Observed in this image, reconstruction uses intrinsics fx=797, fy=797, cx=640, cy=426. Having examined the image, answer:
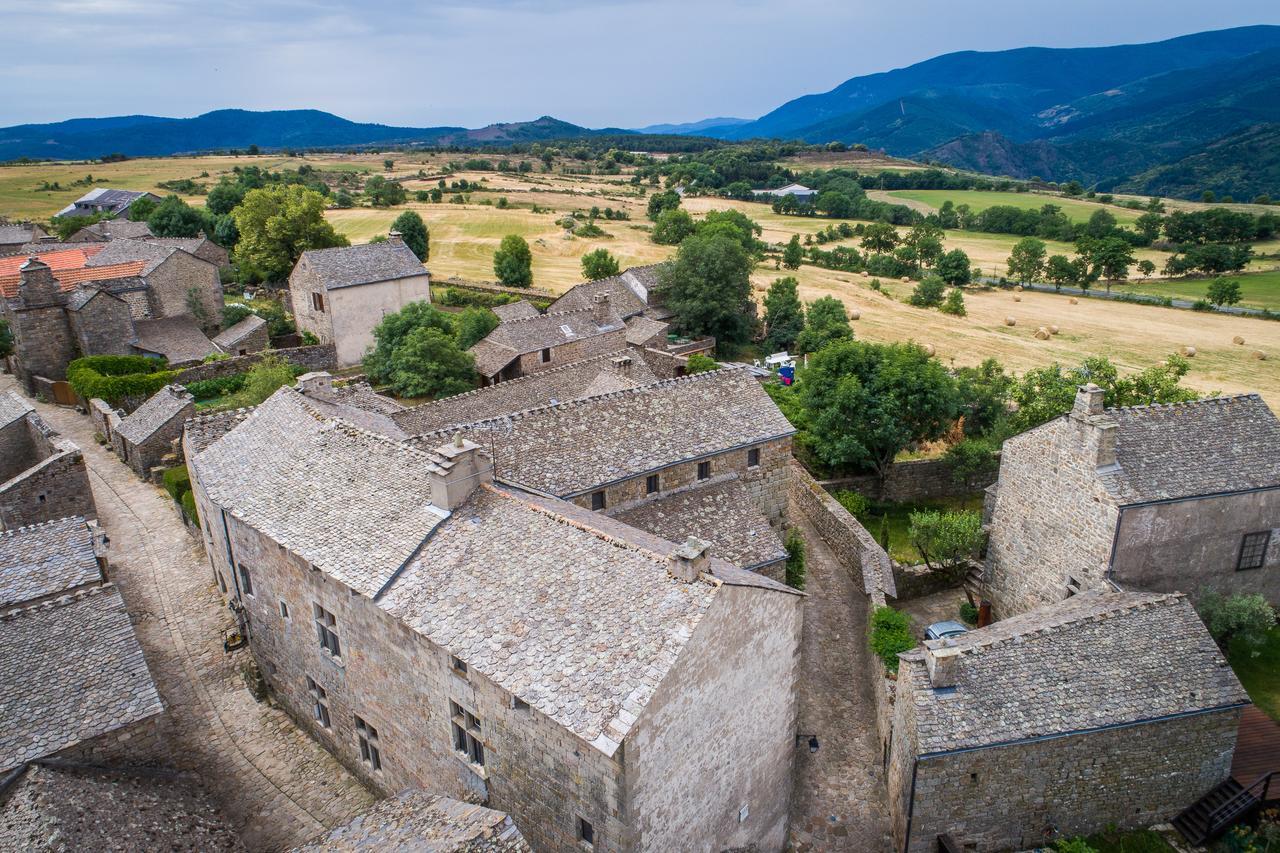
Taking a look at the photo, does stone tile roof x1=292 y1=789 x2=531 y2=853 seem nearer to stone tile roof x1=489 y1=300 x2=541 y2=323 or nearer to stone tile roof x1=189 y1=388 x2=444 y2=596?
stone tile roof x1=189 y1=388 x2=444 y2=596

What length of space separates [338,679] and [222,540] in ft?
23.5

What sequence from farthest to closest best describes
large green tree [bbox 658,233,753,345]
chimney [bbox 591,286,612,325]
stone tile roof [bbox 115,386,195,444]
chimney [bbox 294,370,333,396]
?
large green tree [bbox 658,233,753,345]
chimney [bbox 591,286,612,325]
stone tile roof [bbox 115,386,195,444]
chimney [bbox 294,370,333,396]

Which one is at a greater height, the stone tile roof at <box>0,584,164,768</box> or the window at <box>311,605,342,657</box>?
the stone tile roof at <box>0,584,164,768</box>

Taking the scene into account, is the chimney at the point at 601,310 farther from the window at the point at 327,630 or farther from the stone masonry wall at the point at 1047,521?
the window at the point at 327,630

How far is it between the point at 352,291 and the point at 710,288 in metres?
27.3

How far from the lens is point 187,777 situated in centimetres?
1748

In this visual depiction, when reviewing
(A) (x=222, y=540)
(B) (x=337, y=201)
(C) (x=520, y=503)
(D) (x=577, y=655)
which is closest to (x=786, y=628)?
(D) (x=577, y=655)

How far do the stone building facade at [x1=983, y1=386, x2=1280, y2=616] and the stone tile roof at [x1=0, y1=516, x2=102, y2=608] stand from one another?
28.7 m

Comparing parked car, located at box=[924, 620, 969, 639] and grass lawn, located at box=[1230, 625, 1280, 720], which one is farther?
parked car, located at box=[924, 620, 969, 639]

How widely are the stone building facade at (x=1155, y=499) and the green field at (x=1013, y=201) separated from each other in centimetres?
13143

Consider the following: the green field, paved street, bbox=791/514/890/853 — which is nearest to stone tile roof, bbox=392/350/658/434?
paved street, bbox=791/514/890/853

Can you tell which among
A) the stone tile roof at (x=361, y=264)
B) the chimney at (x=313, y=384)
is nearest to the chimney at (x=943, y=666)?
the chimney at (x=313, y=384)

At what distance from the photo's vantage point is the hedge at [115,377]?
146 ft

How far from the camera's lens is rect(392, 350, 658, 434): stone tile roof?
121 ft
